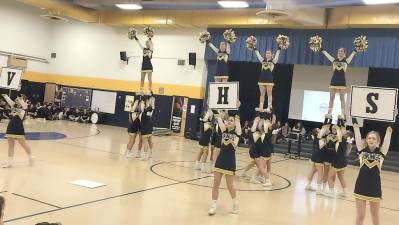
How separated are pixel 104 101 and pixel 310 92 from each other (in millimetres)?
11835

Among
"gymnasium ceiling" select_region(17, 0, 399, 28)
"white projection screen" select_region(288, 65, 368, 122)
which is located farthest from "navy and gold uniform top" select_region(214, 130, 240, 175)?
"white projection screen" select_region(288, 65, 368, 122)

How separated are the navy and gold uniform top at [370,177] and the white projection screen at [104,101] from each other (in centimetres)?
1958

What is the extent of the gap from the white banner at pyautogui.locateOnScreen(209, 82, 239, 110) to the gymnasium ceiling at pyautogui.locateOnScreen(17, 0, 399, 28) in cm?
659

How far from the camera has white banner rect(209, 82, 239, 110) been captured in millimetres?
7305

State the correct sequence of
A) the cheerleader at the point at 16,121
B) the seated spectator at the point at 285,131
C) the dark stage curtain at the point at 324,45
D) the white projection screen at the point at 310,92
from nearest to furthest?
the cheerleader at the point at 16,121
the dark stage curtain at the point at 324,45
the seated spectator at the point at 285,131
the white projection screen at the point at 310,92

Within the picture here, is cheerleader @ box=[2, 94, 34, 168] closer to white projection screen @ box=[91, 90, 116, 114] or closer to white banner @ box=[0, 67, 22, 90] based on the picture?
white banner @ box=[0, 67, 22, 90]

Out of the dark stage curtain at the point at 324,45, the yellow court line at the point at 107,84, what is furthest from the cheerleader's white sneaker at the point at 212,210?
the yellow court line at the point at 107,84

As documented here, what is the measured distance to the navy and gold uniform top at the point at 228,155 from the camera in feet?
22.8

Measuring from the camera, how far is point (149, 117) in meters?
12.1

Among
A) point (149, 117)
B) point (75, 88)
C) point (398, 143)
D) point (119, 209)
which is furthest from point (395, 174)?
point (75, 88)

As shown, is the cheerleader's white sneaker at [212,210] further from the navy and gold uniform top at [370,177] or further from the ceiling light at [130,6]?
the ceiling light at [130,6]

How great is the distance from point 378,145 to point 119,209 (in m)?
4.15

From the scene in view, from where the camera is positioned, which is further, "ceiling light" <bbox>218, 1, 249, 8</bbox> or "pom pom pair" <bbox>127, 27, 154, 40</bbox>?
"ceiling light" <bbox>218, 1, 249, 8</bbox>

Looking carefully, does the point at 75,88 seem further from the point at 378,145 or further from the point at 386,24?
the point at 378,145
